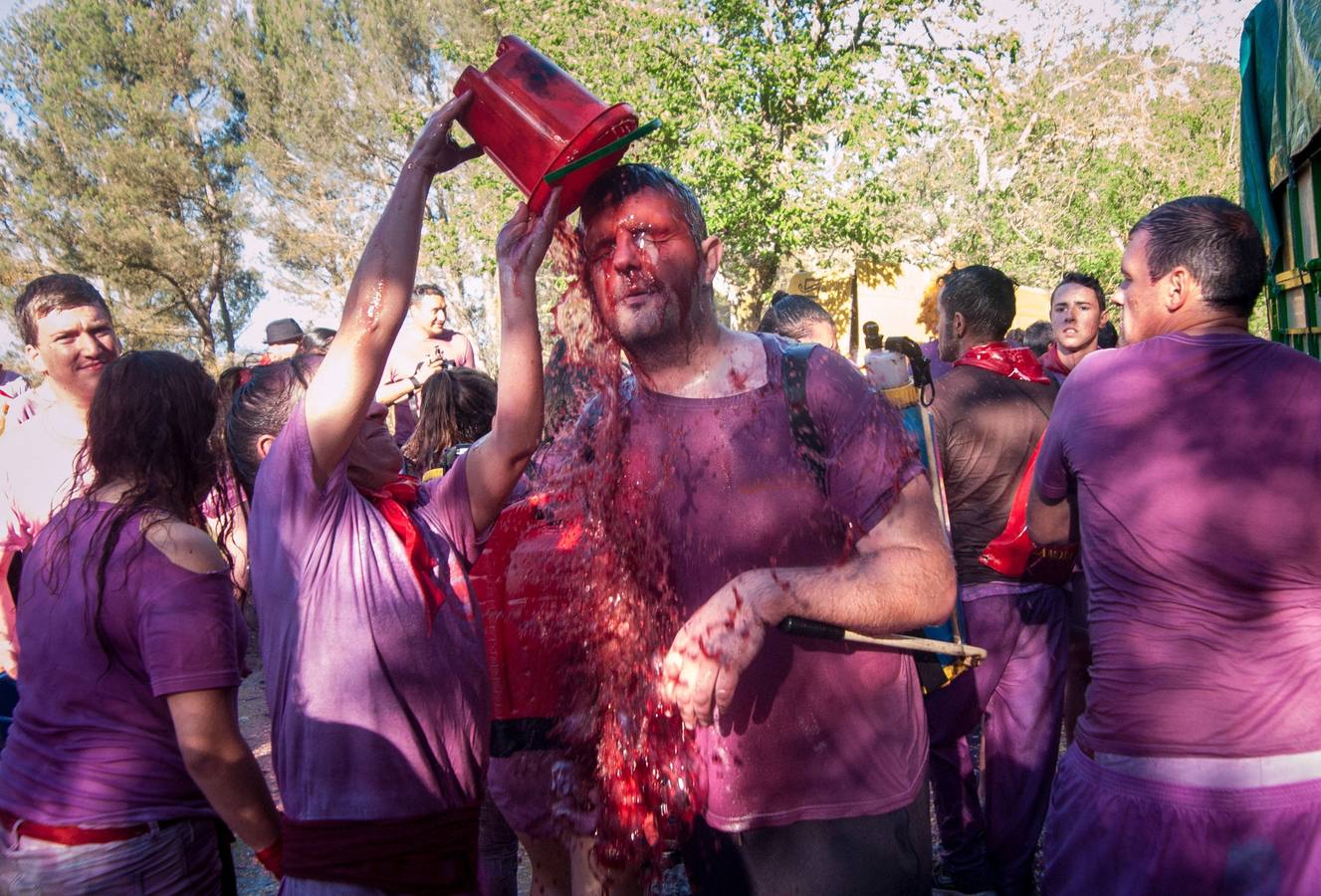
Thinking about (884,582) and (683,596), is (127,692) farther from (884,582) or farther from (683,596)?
(884,582)

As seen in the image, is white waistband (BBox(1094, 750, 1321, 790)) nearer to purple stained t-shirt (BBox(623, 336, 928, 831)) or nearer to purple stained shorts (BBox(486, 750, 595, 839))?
purple stained t-shirt (BBox(623, 336, 928, 831))

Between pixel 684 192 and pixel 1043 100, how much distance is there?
2027 centimetres

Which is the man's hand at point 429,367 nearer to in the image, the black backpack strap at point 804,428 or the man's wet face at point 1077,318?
the black backpack strap at point 804,428

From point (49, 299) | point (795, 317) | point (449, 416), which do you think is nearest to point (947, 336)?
point (795, 317)

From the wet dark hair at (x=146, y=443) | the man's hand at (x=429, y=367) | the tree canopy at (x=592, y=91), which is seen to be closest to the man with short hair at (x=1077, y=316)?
the man's hand at (x=429, y=367)

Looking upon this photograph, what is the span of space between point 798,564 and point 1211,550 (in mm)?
947

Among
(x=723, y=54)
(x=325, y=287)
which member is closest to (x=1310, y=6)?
(x=723, y=54)

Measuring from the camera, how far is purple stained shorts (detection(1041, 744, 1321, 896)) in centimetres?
205

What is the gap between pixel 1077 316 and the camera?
17.1 feet

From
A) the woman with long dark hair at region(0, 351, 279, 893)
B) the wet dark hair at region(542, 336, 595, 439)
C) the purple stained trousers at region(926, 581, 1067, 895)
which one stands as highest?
the wet dark hair at region(542, 336, 595, 439)

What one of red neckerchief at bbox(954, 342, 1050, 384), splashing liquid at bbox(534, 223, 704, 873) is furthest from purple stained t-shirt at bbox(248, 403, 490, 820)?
red neckerchief at bbox(954, 342, 1050, 384)

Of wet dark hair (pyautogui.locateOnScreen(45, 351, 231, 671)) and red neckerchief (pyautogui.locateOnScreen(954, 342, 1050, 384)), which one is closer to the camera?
wet dark hair (pyautogui.locateOnScreen(45, 351, 231, 671))

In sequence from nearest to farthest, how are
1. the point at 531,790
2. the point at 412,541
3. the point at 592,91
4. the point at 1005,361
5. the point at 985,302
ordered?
the point at 412,541, the point at 531,790, the point at 1005,361, the point at 985,302, the point at 592,91

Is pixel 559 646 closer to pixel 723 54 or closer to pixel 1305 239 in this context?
pixel 1305 239
